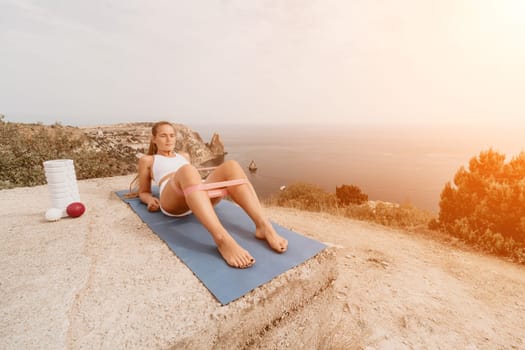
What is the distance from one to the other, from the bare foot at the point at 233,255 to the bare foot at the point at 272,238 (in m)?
0.24

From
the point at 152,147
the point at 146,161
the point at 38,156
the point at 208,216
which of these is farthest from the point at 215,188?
the point at 38,156

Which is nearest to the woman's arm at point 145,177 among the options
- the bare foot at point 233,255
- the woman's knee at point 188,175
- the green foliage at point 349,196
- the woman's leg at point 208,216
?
the woman's leg at point 208,216

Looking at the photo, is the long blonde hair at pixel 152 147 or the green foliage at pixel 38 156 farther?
the green foliage at pixel 38 156

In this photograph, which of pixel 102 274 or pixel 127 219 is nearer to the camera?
pixel 102 274

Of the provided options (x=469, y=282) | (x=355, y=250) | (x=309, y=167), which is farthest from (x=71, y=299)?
(x=309, y=167)

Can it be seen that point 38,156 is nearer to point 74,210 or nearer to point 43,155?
point 43,155

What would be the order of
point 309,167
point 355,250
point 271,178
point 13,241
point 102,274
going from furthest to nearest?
point 309,167 < point 271,178 < point 355,250 < point 13,241 < point 102,274

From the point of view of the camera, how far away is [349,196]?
970cm

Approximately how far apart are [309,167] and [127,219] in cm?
3111

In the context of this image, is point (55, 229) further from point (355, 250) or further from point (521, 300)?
point (521, 300)

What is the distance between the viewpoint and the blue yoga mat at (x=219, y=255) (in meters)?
1.38

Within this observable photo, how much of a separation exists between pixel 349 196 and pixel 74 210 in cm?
927

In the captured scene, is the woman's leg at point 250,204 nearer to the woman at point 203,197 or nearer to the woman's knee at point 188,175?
the woman at point 203,197

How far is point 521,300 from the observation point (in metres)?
2.80
